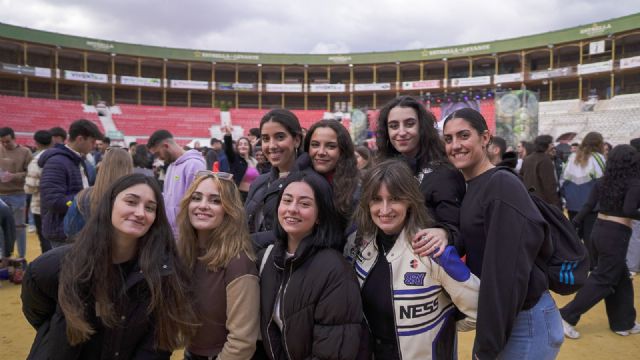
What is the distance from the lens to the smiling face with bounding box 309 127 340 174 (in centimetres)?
249

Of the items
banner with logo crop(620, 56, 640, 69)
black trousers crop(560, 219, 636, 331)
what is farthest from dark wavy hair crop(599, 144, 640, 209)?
banner with logo crop(620, 56, 640, 69)

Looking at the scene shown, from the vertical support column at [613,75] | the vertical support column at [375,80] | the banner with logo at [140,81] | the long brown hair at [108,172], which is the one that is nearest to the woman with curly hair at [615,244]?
the long brown hair at [108,172]

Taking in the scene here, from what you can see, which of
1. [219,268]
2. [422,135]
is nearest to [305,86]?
[422,135]

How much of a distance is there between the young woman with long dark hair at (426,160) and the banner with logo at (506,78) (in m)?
36.8

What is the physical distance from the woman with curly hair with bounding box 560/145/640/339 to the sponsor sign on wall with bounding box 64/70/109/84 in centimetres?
4039

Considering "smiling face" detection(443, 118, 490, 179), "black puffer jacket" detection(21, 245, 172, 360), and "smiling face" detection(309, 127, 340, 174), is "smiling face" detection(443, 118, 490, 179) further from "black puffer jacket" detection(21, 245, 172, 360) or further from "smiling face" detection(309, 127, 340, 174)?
"black puffer jacket" detection(21, 245, 172, 360)

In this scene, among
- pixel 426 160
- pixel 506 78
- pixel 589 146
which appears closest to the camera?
pixel 426 160

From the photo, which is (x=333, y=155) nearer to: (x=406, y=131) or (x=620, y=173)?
(x=406, y=131)

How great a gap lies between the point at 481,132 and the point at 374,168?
0.53 meters

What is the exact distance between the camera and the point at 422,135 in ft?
7.34

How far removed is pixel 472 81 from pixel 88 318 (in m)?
38.6

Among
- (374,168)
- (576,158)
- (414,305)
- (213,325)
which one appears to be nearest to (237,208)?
(213,325)

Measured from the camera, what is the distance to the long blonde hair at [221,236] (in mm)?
2003

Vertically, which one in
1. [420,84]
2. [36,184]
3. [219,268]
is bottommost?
[219,268]
